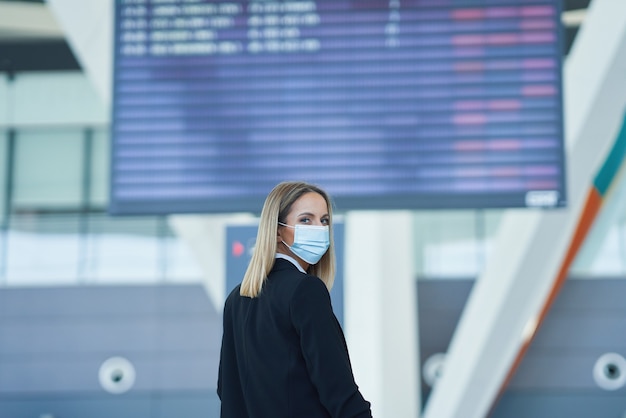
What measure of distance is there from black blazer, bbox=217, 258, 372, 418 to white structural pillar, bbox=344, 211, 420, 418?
3.64 metres

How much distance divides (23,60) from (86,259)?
9.08 ft

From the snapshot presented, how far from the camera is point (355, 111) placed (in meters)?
4.82

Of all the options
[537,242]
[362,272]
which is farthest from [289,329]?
[537,242]

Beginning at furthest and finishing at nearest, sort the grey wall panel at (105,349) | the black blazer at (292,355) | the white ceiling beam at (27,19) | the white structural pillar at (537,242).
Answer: the white ceiling beam at (27,19) < the grey wall panel at (105,349) < the white structural pillar at (537,242) < the black blazer at (292,355)

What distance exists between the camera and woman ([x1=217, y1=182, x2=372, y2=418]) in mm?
1849

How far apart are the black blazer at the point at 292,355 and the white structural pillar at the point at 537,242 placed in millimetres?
3757

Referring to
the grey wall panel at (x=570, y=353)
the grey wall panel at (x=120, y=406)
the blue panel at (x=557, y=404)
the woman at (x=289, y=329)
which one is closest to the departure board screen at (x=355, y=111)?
the woman at (x=289, y=329)

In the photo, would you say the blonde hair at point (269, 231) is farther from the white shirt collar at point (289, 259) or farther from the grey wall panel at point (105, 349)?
the grey wall panel at point (105, 349)

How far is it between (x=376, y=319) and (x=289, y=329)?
4.13m

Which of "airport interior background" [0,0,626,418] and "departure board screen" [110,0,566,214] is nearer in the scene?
"departure board screen" [110,0,566,214]

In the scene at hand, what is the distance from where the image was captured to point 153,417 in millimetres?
11250

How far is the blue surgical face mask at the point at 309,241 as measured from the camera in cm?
204

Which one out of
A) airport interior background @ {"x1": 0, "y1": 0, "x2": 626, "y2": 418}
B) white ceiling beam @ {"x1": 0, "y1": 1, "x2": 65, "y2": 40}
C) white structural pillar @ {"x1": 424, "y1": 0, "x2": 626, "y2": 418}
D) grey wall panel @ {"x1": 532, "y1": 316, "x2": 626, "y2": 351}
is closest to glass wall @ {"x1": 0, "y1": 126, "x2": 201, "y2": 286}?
airport interior background @ {"x1": 0, "y1": 0, "x2": 626, "y2": 418}

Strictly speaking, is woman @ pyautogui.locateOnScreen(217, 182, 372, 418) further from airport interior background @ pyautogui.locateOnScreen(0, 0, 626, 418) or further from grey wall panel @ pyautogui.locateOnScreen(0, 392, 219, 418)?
grey wall panel @ pyautogui.locateOnScreen(0, 392, 219, 418)
